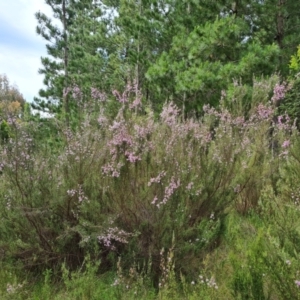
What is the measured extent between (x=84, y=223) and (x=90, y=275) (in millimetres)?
435

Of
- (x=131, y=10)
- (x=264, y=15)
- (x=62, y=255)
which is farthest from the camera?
(x=131, y=10)

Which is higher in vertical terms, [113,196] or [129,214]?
[113,196]

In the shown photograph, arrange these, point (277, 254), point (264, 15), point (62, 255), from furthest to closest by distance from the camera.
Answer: point (264, 15), point (62, 255), point (277, 254)

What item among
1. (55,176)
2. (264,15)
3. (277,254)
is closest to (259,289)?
(277,254)

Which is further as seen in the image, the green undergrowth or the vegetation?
the green undergrowth

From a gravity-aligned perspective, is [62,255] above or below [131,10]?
below

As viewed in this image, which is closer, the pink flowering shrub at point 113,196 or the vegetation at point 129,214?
the vegetation at point 129,214

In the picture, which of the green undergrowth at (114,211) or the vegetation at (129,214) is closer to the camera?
the vegetation at (129,214)

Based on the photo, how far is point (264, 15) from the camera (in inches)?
478

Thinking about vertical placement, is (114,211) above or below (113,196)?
below

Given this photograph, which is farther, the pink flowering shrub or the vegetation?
the pink flowering shrub

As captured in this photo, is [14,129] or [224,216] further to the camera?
[224,216]

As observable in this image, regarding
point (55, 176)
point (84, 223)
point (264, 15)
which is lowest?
point (84, 223)

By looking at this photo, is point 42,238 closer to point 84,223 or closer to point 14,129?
point 84,223
